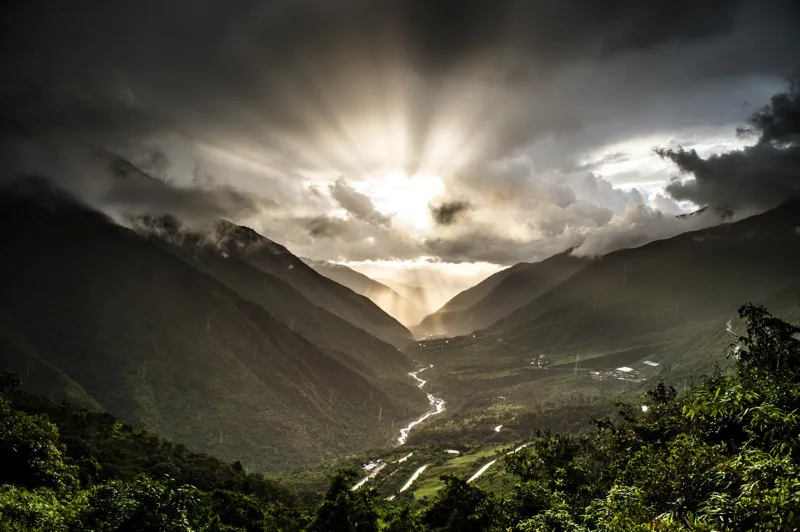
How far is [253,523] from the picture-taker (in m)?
52.1

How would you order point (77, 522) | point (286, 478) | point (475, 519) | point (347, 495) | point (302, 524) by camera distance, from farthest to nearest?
point (286, 478) < point (302, 524) < point (347, 495) < point (475, 519) < point (77, 522)

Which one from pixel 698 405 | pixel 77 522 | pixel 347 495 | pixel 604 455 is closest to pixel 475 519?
pixel 347 495

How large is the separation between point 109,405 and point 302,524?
170522 mm

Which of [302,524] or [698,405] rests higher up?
[698,405]

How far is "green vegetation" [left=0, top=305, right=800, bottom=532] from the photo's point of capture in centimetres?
1598

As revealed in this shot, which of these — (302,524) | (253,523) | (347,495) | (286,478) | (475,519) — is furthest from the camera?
(286,478)

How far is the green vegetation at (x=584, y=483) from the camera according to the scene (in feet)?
52.4

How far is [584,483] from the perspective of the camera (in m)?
46.1

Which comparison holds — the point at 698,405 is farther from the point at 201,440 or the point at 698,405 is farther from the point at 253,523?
the point at 201,440

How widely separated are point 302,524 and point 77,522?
38251 millimetres

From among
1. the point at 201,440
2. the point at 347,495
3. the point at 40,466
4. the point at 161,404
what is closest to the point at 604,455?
the point at 347,495

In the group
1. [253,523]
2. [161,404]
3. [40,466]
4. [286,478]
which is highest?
[40,466]

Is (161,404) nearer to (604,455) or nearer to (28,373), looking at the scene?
(28,373)

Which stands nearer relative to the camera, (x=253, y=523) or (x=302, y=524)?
(x=253, y=523)
